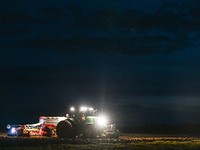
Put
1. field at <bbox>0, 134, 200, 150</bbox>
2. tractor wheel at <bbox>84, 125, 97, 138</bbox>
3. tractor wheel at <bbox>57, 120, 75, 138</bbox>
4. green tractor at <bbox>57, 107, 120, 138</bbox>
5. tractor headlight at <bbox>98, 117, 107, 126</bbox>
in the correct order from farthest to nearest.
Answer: tractor headlight at <bbox>98, 117, 107, 126</bbox> < tractor wheel at <bbox>57, 120, 75, 138</bbox> < green tractor at <bbox>57, 107, 120, 138</bbox> < tractor wheel at <bbox>84, 125, 97, 138</bbox> < field at <bbox>0, 134, 200, 150</bbox>

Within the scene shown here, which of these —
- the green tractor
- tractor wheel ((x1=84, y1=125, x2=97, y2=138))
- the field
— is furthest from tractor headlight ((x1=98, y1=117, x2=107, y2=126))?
the field

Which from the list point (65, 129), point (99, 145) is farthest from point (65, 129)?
point (99, 145)

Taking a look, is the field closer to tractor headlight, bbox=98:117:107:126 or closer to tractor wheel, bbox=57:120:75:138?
tractor wheel, bbox=57:120:75:138

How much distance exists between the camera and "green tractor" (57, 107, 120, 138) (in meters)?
35.9

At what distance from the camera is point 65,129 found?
120ft

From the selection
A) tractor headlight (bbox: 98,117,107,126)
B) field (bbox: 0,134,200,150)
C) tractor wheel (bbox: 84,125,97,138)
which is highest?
tractor headlight (bbox: 98,117,107,126)

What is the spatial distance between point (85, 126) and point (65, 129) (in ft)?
7.19

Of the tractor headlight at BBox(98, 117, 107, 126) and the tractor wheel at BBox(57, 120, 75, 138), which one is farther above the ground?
the tractor headlight at BBox(98, 117, 107, 126)

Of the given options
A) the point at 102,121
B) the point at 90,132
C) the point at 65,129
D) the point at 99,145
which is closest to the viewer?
the point at 99,145

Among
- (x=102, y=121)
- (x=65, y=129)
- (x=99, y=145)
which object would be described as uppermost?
(x=102, y=121)

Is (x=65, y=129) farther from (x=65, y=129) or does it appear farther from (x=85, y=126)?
(x=85, y=126)

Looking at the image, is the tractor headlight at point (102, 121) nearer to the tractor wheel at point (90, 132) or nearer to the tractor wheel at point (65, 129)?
the tractor wheel at point (90, 132)

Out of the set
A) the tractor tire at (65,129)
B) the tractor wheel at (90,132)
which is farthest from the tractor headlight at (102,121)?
the tractor tire at (65,129)

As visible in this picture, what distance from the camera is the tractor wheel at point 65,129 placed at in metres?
36.2
